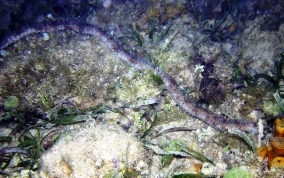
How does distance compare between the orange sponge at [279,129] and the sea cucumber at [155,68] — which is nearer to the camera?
the orange sponge at [279,129]

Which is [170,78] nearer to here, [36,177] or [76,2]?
[36,177]

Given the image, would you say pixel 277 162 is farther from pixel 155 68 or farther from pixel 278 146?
pixel 155 68

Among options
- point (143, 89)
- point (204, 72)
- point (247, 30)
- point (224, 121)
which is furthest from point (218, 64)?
point (247, 30)

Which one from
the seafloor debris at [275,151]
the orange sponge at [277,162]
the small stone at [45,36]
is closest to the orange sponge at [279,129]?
the seafloor debris at [275,151]

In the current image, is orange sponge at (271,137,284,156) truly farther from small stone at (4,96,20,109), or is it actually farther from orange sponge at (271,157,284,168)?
small stone at (4,96,20,109)

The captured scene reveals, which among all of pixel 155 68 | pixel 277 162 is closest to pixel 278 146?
pixel 277 162

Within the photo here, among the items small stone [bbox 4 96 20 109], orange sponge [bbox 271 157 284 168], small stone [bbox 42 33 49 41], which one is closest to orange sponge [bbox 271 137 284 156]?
orange sponge [bbox 271 157 284 168]

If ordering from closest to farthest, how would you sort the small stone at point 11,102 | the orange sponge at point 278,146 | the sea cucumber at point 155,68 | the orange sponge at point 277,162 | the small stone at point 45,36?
the orange sponge at point 277,162
the orange sponge at point 278,146
the sea cucumber at point 155,68
the small stone at point 11,102
the small stone at point 45,36

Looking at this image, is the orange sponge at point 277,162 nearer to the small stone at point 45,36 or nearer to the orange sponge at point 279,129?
the orange sponge at point 279,129

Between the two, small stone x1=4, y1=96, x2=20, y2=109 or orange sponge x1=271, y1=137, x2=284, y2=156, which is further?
small stone x1=4, y1=96, x2=20, y2=109
